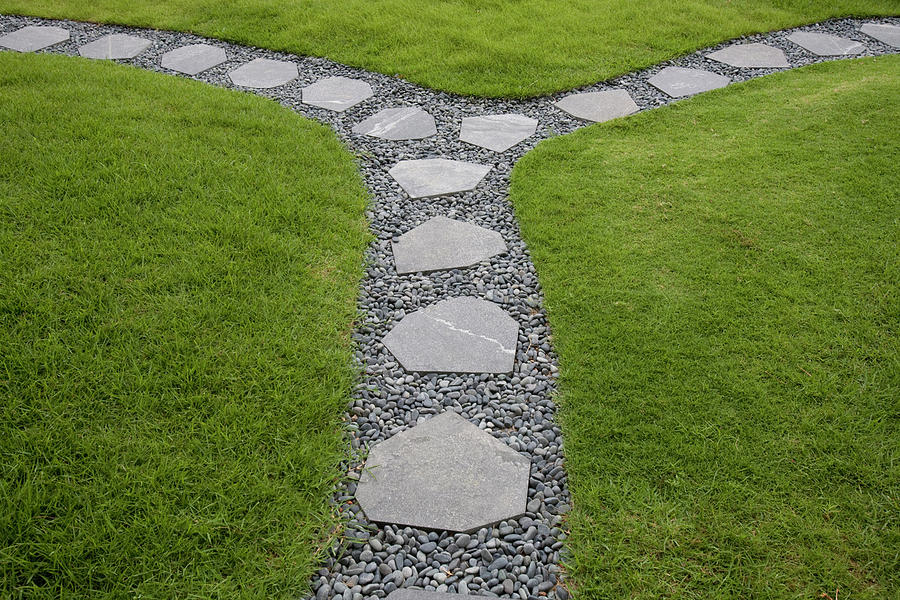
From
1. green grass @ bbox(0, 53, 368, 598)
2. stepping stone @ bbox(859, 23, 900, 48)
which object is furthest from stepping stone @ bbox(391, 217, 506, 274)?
stepping stone @ bbox(859, 23, 900, 48)

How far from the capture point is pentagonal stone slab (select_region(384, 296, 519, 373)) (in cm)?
261

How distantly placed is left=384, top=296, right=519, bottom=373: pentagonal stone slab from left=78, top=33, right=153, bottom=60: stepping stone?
4.32 meters

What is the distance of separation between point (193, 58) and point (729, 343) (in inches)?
197

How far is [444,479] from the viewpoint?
2.13 meters

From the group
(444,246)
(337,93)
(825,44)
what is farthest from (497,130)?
(825,44)

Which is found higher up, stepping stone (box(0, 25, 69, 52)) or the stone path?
stepping stone (box(0, 25, 69, 52))

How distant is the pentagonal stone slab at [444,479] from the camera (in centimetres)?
203

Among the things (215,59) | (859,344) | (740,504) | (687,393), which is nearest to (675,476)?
(740,504)

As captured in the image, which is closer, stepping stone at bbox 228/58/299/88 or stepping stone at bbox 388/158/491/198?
stepping stone at bbox 388/158/491/198

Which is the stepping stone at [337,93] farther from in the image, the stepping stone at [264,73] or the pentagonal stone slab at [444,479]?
the pentagonal stone slab at [444,479]

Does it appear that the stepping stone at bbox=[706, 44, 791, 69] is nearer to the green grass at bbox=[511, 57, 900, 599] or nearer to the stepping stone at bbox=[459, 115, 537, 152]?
the green grass at bbox=[511, 57, 900, 599]

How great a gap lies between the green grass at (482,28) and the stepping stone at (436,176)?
1132 millimetres

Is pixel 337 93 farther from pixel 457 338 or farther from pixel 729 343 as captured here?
pixel 729 343

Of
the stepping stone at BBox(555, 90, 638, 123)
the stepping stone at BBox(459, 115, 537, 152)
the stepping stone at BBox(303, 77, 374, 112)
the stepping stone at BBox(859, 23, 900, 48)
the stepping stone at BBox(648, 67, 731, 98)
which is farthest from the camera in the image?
the stepping stone at BBox(859, 23, 900, 48)
